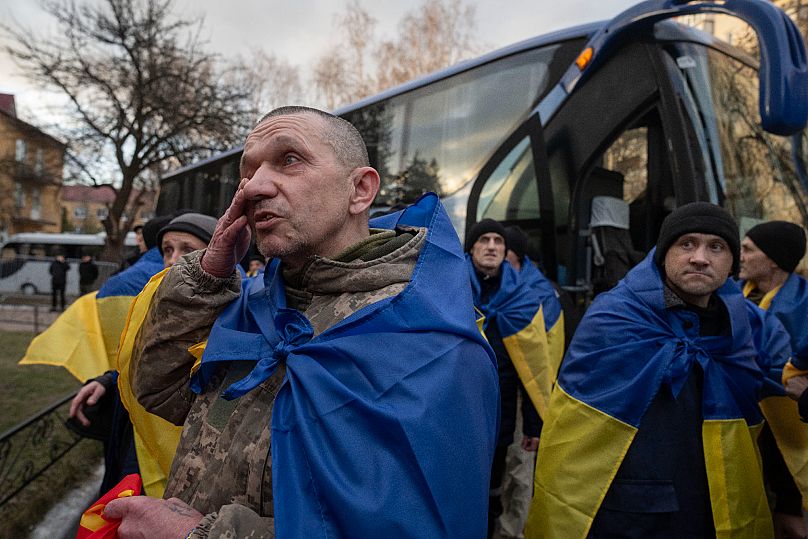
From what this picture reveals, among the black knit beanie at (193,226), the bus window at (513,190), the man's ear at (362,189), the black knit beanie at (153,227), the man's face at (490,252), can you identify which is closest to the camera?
the man's ear at (362,189)

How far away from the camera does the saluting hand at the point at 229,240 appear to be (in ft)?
4.72

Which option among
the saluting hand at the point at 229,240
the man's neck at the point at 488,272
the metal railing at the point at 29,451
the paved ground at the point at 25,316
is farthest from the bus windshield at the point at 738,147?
the paved ground at the point at 25,316

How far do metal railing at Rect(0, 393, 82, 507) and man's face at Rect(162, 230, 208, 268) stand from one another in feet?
6.16

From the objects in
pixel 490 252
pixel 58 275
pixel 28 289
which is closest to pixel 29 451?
pixel 490 252

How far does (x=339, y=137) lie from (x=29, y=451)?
4941 mm

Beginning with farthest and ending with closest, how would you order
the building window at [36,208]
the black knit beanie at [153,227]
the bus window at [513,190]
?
the building window at [36,208] → the bus window at [513,190] → the black knit beanie at [153,227]

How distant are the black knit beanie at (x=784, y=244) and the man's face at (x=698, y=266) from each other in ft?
4.94

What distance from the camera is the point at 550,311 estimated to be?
453 cm

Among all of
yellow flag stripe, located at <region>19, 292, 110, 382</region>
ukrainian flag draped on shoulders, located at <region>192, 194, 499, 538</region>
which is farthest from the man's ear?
yellow flag stripe, located at <region>19, 292, 110, 382</region>

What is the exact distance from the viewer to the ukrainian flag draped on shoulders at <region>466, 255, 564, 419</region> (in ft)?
13.0

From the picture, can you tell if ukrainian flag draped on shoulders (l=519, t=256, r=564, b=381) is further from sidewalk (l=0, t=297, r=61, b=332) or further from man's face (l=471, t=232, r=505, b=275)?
sidewalk (l=0, t=297, r=61, b=332)

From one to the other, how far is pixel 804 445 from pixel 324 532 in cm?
239

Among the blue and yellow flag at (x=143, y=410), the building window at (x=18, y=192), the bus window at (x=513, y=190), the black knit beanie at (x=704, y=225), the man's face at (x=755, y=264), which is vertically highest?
the building window at (x=18, y=192)

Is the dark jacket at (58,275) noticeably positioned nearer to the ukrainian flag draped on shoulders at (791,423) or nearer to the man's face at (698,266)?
the man's face at (698,266)
